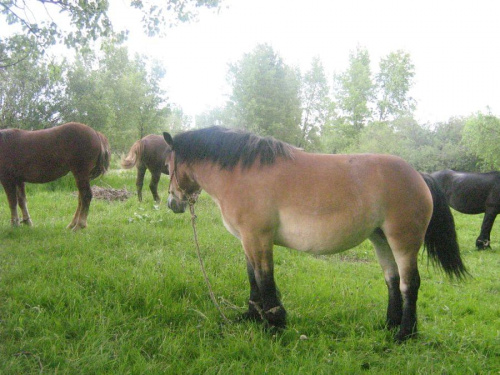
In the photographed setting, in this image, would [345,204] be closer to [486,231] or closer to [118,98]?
[486,231]

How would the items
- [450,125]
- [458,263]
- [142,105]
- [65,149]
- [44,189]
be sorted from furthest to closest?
1. [450,125]
2. [142,105]
3. [44,189]
4. [65,149]
5. [458,263]

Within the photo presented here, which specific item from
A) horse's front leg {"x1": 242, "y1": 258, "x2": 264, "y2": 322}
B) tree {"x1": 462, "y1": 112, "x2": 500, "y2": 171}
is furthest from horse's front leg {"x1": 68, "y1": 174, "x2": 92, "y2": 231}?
tree {"x1": 462, "y1": 112, "x2": 500, "y2": 171}

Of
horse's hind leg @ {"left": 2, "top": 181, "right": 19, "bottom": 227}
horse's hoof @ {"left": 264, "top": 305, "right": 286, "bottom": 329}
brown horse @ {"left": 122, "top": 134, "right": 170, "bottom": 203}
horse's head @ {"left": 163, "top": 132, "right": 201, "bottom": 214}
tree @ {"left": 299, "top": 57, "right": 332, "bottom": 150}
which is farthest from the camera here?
tree @ {"left": 299, "top": 57, "right": 332, "bottom": 150}

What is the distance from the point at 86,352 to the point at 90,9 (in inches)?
190

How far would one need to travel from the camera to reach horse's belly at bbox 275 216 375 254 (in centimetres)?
286

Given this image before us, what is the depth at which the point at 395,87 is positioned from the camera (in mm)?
31312

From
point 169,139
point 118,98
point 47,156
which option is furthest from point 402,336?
point 118,98

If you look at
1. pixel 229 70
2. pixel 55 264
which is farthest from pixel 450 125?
pixel 55 264

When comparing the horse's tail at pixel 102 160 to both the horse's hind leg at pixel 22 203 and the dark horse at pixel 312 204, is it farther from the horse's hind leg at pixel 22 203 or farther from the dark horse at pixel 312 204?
the dark horse at pixel 312 204

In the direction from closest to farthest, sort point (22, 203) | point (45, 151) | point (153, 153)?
point (45, 151)
point (22, 203)
point (153, 153)

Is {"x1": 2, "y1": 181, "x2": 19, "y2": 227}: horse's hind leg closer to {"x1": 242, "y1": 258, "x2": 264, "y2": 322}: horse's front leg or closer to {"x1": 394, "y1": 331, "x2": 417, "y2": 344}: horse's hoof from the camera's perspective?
{"x1": 242, "y1": 258, "x2": 264, "y2": 322}: horse's front leg

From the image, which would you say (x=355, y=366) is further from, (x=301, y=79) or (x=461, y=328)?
(x=301, y=79)

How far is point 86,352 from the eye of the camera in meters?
2.40

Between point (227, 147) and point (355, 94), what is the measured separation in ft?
102
